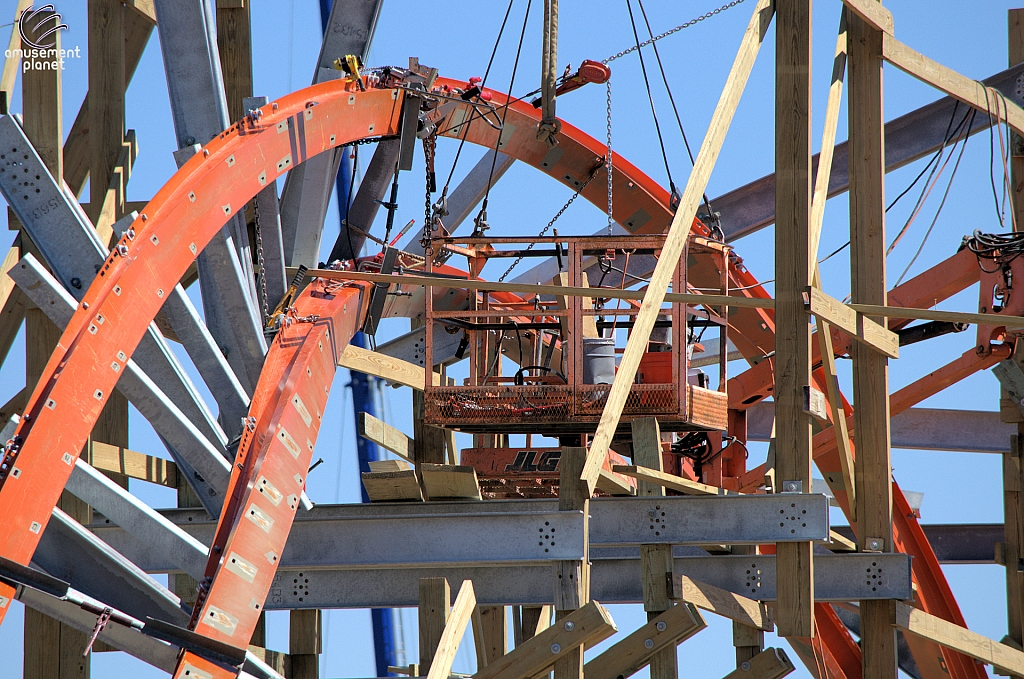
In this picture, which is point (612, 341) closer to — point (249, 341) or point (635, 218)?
point (635, 218)

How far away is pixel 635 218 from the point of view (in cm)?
1766

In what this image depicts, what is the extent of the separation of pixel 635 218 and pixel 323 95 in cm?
654

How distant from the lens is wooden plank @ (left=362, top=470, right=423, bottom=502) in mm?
11234

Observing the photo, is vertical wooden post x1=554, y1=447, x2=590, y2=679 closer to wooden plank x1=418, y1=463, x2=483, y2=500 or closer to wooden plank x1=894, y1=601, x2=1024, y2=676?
wooden plank x1=418, y1=463, x2=483, y2=500

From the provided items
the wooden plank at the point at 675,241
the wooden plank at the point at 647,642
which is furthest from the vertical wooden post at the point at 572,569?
the wooden plank at the point at 647,642

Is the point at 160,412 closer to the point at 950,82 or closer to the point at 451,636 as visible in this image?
the point at 451,636

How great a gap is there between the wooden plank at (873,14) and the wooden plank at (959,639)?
203 inches

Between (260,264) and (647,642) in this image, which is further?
(260,264)

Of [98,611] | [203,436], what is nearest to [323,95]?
[203,436]

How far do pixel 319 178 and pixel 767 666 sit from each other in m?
5.43

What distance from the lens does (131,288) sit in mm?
9258

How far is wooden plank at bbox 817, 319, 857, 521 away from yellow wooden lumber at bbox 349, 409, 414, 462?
4.54 meters

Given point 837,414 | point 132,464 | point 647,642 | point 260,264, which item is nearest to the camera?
point 647,642

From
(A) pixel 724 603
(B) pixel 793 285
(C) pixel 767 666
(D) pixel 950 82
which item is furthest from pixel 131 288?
(D) pixel 950 82
